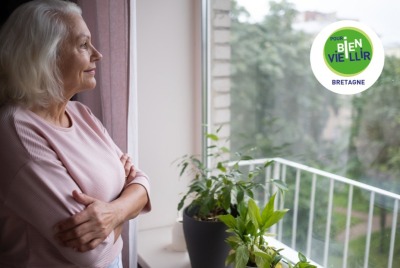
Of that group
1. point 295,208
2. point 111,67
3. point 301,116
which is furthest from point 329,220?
point 111,67

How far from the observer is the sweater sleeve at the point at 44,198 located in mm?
930

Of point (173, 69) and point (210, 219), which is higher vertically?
point (173, 69)

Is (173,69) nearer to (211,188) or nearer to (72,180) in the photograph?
(211,188)

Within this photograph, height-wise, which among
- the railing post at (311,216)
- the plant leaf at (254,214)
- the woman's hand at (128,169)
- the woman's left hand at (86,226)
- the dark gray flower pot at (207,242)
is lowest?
the railing post at (311,216)

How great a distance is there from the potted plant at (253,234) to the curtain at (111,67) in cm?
49

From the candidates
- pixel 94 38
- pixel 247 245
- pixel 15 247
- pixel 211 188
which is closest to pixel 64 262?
pixel 15 247

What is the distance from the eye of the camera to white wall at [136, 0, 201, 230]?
1.83 m

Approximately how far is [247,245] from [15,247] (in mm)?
734

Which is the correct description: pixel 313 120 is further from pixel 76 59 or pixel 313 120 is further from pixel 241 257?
pixel 76 59

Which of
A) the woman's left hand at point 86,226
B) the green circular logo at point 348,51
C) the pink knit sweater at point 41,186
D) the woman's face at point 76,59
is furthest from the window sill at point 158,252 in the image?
the green circular logo at point 348,51

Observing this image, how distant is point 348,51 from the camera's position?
4.12ft

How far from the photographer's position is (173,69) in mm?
1899

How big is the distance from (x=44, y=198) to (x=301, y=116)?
70.6 inches

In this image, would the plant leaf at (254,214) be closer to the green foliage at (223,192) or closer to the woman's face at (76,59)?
the green foliage at (223,192)
